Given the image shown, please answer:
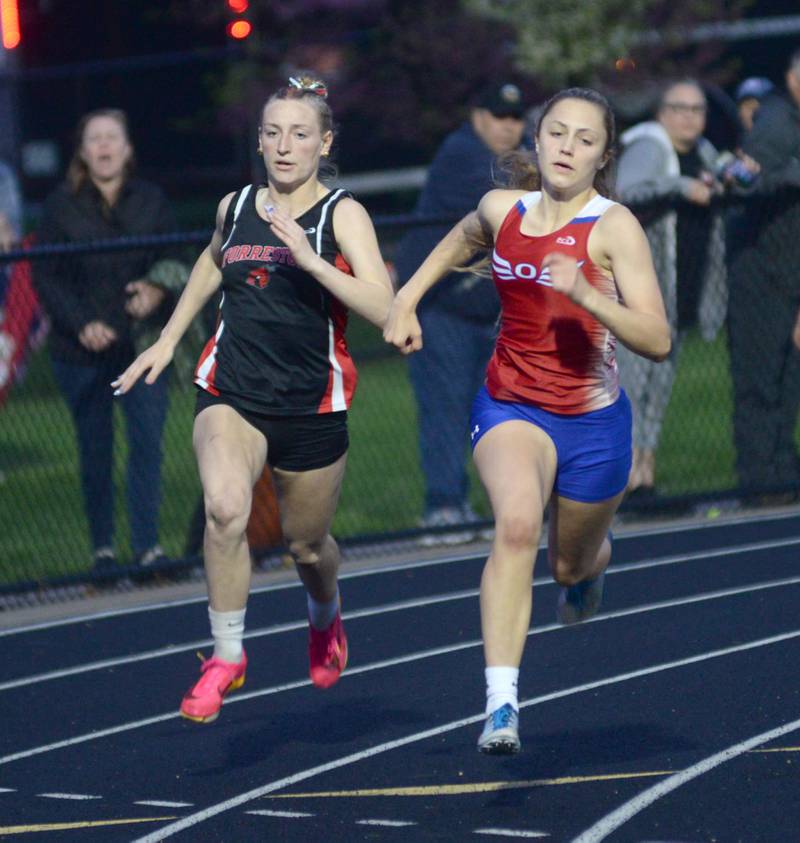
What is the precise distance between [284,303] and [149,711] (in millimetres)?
1944

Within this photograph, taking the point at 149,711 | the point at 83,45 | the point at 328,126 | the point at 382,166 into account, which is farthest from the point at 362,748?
the point at 83,45

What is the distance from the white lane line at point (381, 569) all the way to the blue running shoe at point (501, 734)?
4.16 metres

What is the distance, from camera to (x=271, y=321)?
6.31 metres

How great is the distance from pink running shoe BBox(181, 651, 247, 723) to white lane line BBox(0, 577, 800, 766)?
1044 mm

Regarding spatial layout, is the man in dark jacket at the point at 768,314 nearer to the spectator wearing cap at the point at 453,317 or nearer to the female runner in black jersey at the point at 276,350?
the spectator wearing cap at the point at 453,317

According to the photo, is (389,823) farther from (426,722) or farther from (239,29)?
(239,29)

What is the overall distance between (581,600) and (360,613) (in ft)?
7.45

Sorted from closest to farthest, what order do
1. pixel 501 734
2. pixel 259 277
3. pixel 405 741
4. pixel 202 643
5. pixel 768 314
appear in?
pixel 501 734, pixel 259 277, pixel 405 741, pixel 202 643, pixel 768 314

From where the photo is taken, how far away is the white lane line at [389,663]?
271 inches

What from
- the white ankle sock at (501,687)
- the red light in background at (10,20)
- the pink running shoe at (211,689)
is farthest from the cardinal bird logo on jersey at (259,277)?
the red light in background at (10,20)

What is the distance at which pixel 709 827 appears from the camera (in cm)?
531

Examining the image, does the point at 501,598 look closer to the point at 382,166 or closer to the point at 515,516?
the point at 515,516

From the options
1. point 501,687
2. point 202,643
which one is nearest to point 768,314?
point 202,643

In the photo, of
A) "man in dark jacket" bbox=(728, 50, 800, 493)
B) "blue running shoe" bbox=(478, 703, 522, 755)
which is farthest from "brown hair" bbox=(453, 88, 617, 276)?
"man in dark jacket" bbox=(728, 50, 800, 493)
